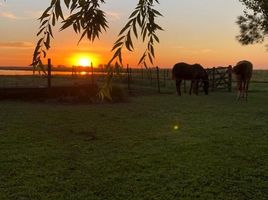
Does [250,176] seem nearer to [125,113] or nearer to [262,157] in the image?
[262,157]

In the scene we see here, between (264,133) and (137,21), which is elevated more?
(137,21)

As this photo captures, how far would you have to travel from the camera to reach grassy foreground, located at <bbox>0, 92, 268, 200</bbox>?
308 inches

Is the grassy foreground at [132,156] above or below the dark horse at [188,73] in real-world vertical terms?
below

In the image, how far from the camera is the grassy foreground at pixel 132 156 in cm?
782

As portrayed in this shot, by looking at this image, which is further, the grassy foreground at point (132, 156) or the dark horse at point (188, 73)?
the dark horse at point (188, 73)

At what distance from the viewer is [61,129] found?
47.3ft

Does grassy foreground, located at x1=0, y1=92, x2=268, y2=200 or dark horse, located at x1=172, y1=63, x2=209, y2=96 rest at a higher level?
dark horse, located at x1=172, y1=63, x2=209, y2=96

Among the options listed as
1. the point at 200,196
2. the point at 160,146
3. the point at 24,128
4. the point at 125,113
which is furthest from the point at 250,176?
the point at 125,113

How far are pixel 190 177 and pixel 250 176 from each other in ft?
3.88

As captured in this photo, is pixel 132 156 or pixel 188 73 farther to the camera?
pixel 188 73

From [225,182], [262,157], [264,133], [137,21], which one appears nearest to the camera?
[137,21]

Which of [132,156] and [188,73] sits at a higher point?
[188,73]

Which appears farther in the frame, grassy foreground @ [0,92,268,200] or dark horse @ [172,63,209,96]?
dark horse @ [172,63,209,96]

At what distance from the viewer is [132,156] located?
10234 millimetres
